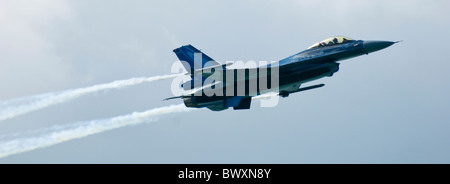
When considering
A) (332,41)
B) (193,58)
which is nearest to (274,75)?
(332,41)

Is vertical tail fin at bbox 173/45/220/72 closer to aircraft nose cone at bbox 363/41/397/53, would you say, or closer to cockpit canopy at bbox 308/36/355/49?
cockpit canopy at bbox 308/36/355/49

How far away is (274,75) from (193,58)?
17.5 feet

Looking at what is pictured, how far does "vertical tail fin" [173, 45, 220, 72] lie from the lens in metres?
45.9

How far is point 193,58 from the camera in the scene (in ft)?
151

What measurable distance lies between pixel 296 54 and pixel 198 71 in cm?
545

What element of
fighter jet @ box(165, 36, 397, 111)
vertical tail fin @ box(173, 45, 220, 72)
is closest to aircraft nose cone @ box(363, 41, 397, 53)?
fighter jet @ box(165, 36, 397, 111)

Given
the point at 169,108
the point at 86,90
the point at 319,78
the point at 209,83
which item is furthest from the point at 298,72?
the point at 86,90

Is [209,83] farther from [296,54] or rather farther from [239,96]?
[296,54]

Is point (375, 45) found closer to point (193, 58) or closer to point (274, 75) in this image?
point (274, 75)

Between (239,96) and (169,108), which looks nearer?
(239,96)

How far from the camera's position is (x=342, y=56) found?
4306cm

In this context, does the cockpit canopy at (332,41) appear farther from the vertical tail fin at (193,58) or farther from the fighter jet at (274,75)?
the vertical tail fin at (193,58)

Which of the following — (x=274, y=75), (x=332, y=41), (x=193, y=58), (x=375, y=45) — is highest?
(x=193, y=58)

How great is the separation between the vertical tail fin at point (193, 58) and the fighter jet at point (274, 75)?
0.55m
